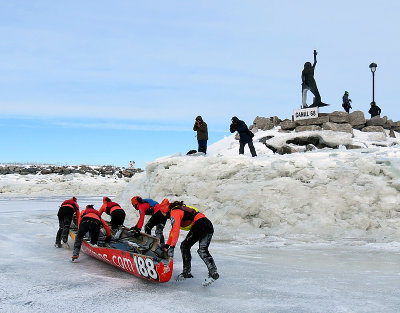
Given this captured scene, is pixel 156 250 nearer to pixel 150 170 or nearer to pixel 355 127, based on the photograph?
pixel 150 170

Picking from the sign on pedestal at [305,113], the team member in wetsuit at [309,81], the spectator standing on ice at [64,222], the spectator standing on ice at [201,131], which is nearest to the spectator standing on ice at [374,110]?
the team member in wetsuit at [309,81]

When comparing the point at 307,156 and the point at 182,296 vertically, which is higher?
the point at 307,156

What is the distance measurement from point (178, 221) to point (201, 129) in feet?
37.9

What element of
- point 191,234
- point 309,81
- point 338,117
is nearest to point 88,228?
point 191,234

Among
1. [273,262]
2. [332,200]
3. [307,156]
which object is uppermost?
[307,156]

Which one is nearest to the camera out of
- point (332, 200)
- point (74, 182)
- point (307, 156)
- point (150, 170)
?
point (332, 200)

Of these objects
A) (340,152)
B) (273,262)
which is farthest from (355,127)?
(273,262)

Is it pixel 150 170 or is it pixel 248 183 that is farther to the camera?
pixel 150 170

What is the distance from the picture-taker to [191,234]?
637 cm

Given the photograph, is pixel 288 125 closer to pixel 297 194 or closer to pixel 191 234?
pixel 297 194

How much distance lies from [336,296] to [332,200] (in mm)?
6784

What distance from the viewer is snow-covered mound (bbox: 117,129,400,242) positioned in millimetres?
11359

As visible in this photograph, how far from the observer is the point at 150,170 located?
16875 millimetres

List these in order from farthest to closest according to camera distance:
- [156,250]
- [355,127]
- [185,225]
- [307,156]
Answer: [355,127]
[307,156]
[156,250]
[185,225]
